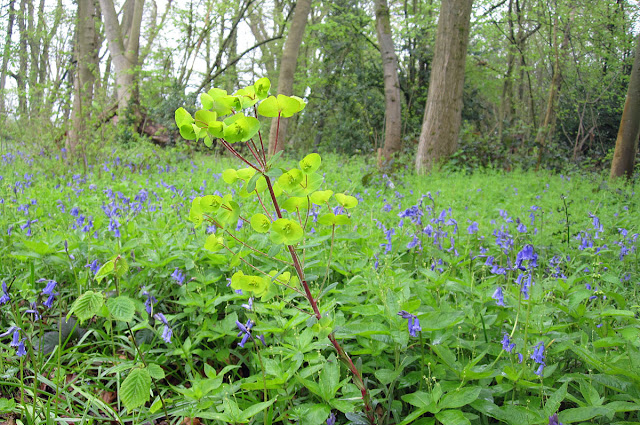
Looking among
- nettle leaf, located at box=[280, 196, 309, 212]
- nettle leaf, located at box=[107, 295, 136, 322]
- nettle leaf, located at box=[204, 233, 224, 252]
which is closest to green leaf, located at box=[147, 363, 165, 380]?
nettle leaf, located at box=[107, 295, 136, 322]

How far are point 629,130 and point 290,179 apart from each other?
8323 millimetres

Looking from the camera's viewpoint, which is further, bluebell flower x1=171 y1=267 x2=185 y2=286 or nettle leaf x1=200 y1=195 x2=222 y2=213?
bluebell flower x1=171 y1=267 x2=185 y2=286

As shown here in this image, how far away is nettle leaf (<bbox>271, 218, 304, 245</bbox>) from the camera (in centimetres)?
105

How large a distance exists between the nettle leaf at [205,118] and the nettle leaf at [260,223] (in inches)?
10.5

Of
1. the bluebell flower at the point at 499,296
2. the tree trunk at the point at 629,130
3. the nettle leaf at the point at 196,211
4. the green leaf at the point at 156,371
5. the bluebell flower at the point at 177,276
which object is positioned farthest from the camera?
the tree trunk at the point at 629,130

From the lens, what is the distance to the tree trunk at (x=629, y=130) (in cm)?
700

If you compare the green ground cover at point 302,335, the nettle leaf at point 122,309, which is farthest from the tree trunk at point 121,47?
the nettle leaf at point 122,309

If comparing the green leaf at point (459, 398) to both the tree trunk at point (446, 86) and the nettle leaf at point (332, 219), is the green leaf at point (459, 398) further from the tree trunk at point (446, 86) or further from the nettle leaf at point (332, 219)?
the tree trunk at point (446, 86)

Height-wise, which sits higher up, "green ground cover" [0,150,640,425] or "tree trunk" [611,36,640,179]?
"tree trunk" [611,36,640,179]

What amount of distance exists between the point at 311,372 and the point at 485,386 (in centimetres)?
57

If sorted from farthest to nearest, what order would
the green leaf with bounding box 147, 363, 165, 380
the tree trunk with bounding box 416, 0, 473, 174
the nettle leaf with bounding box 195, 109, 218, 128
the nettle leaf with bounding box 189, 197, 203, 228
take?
→ 1. the tree trunk with bounding box 416, 0, 473, 174
2. the green leaf with bounding box 147, 363, 165, 380
3. the nettle leaf with bounding box 189, 197, 203, 228
4. the nettle leaf with bounding box 195, 109, 218, 128

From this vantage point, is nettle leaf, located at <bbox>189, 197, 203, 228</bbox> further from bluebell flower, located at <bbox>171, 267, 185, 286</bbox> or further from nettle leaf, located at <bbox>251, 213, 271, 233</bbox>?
bluebell flower, located at <bbox>171, 267, 185, 286</bbox>

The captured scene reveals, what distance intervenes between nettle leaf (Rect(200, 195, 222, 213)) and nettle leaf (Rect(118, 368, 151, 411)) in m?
0.47

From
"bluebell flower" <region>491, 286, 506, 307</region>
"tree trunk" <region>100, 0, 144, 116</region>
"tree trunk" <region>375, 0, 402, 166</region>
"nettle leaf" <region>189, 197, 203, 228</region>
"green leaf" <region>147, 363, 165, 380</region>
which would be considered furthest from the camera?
"tree trunk" <region>100, 0, 144, 116</region>
